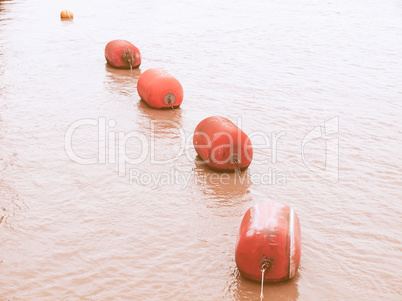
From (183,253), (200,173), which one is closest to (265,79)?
(200,173)

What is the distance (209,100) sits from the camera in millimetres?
11945

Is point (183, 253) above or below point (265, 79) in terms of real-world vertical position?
below

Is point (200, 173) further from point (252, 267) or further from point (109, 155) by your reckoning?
point (252, 267)

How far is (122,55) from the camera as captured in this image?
14.1m

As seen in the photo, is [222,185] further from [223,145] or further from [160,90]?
[160,90]

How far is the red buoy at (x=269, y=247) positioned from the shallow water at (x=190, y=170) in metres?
0.26

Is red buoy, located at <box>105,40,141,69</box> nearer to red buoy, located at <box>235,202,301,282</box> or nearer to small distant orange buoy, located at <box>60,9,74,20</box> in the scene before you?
small distant orange buoy, located at <box>60,9,74,20</box>

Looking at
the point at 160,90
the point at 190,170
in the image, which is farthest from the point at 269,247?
the point at 160,90

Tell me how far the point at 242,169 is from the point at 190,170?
3.07 ft

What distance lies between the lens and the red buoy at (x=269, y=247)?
5434 mm

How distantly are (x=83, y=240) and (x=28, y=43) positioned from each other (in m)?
12.4

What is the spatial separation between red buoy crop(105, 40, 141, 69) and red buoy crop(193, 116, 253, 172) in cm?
646

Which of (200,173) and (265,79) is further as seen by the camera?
(265,79)

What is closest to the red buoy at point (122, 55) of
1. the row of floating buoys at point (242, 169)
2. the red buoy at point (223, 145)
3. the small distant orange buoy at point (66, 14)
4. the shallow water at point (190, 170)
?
the row of floating buoys at point (242, 169)
